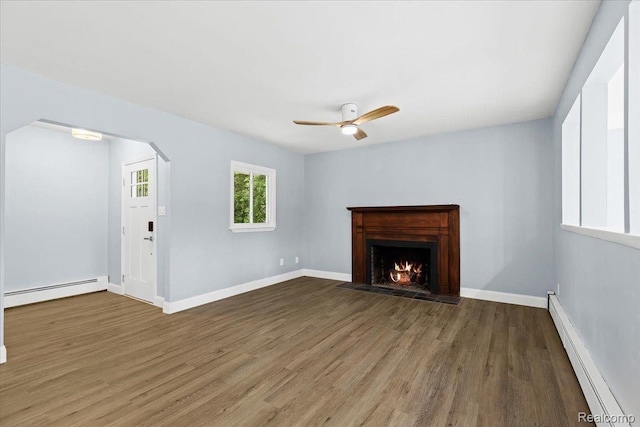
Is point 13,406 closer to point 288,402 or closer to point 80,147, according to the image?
point 288,402

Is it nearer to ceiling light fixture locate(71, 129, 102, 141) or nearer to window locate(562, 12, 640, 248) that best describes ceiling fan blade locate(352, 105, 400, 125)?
window locate(562, 12, 640, 248)

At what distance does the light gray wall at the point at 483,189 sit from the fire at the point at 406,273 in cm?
82

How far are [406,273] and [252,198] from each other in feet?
9.95

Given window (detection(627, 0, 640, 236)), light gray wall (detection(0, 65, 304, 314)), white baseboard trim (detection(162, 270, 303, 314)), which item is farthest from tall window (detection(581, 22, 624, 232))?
white baseboard trim (detection(162, 270, 303, 314))

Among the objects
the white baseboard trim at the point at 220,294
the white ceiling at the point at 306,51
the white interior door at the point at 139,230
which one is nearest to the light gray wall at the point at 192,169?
the white baseboard trim at the point at 220,294

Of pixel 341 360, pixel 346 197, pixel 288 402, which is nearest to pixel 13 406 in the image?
pixel 288 402

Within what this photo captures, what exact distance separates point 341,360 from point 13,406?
228cm

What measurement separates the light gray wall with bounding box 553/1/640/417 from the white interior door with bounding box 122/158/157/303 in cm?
476

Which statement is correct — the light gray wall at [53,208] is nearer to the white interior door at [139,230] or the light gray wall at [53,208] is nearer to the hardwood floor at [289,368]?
the white interior door at [139,230]

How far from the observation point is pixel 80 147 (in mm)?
5027

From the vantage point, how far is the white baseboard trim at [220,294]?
389 cm

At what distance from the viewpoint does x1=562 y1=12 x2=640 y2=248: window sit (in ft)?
4.58

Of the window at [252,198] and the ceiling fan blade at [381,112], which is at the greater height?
the ceiling fan blade at [381,112]

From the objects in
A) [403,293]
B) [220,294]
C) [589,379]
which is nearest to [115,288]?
[220,294]
